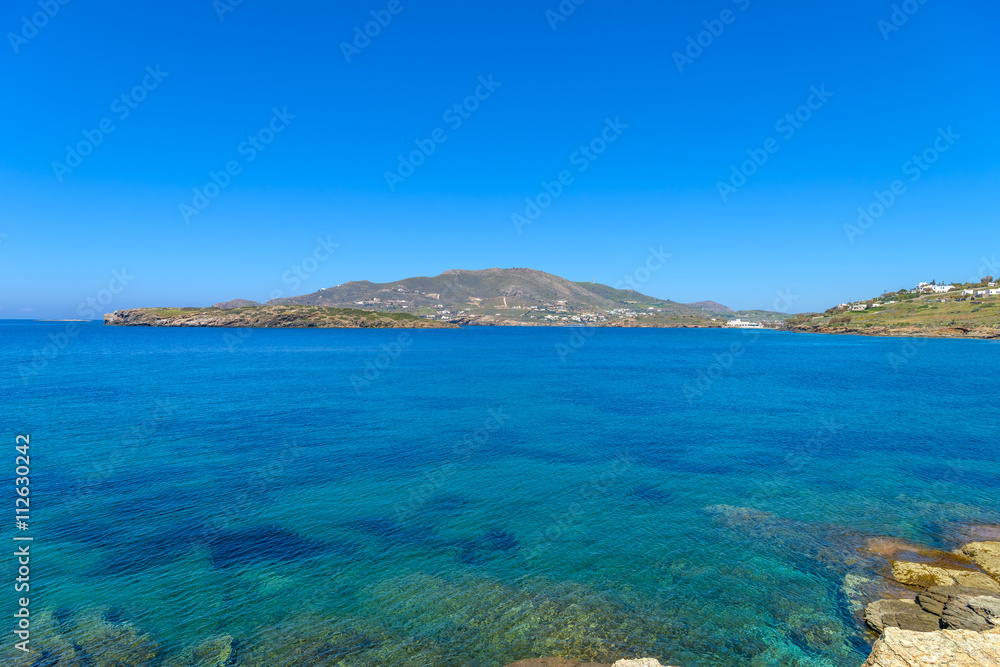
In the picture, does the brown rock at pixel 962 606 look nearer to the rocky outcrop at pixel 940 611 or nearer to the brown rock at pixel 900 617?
the rocky outcrop at pixel 940 611

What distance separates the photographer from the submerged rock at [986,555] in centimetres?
2519

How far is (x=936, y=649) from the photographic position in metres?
15.5

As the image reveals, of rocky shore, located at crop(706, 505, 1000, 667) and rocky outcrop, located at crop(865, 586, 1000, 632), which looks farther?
rocky outcrop, located at crop(865, 586, 1000, 632)

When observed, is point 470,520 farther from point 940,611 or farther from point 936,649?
point 940,611

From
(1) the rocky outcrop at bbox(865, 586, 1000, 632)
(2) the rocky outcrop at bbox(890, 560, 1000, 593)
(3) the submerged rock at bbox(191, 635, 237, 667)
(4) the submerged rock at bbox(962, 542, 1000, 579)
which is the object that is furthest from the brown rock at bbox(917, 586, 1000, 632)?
(3) the submerged rock at bbox(191, 635, 237, 667)

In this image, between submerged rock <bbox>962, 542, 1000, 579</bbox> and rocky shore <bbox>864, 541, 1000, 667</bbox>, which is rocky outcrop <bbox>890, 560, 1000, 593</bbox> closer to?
rocky shore <bbox>864, 541, 1000, 667</bbox>

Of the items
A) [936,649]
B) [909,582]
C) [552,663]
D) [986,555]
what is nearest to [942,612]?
[909,582]

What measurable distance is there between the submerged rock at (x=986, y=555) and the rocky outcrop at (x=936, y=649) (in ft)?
40.3

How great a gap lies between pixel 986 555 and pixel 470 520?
31.1m

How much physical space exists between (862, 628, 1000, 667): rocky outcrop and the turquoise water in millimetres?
3879

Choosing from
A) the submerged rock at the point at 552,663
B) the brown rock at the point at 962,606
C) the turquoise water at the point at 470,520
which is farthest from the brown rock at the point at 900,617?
the submerged rock at the point at 552,663

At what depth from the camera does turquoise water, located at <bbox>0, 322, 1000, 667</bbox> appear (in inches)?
822

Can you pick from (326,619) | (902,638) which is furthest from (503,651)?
(902,638)

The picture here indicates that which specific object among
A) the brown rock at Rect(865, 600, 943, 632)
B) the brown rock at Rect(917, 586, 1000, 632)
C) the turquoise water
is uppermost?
the brown rock at Rect(917, 586, 1000, 632)
